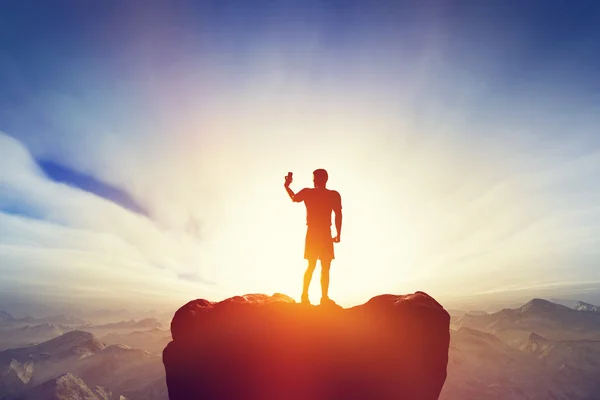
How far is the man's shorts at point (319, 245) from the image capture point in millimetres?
12406

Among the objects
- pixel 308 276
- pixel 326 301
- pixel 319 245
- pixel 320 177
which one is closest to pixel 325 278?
pixel 308 276

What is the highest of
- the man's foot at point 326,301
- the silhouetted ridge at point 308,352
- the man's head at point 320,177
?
the man's head at point 320,177

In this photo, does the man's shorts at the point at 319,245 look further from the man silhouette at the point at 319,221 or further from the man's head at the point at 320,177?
the man's head at the point at 320,177

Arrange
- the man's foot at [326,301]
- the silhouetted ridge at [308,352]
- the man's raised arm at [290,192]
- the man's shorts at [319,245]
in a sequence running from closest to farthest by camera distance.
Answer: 1. the silhouetted ridge at [308,352]
2. the man's foot at [326,301]
3. the man's shorts at [319,245]
4. the man's raised arm at [290,192]

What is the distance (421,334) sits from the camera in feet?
36.6

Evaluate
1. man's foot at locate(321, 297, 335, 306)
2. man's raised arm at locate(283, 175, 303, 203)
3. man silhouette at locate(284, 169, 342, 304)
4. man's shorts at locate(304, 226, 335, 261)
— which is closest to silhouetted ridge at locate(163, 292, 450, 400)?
man's foot at locate(321, 297, 335, 306)

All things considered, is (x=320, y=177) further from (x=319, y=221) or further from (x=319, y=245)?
(x=319, y=245)

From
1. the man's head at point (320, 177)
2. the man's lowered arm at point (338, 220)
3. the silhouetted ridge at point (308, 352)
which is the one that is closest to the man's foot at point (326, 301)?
the silhouetted ridge at point (308, 352)

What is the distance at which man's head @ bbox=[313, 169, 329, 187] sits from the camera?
12.6 metres

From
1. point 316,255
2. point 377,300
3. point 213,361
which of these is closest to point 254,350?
point 213,361

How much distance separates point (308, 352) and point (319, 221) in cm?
441

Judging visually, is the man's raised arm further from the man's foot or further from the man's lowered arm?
the man's foot

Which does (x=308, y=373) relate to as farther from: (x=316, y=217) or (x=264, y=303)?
(x=316, y=217)

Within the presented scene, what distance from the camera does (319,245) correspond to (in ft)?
40.7
